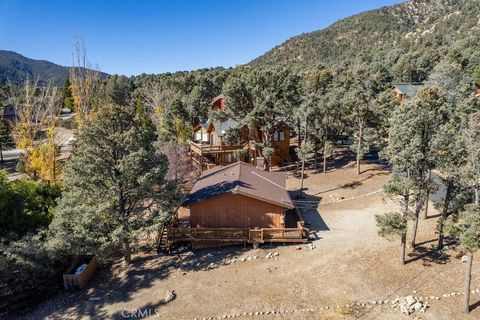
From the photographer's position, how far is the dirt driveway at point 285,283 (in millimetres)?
12508

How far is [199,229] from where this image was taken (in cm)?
1778

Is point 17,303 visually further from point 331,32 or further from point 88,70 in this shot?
point 331,32

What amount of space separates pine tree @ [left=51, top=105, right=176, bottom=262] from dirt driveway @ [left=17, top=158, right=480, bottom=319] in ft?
7.63

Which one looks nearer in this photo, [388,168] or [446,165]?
[446,165]

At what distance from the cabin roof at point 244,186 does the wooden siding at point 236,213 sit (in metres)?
0.44

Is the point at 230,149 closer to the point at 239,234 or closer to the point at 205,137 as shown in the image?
the point at 205,137

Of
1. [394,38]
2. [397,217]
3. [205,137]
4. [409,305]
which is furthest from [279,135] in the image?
[394,38]

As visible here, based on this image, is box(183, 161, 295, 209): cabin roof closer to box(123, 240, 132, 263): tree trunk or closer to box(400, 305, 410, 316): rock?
box(123, 240, 132, 263): tree trunk

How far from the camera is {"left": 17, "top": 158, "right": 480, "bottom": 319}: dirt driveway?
12.5 metres

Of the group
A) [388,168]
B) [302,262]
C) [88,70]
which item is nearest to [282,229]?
[302,262]

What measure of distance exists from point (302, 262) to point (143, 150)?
10.0 m

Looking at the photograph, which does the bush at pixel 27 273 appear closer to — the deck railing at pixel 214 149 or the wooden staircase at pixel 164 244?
the wooden staircase at pixel 164 244

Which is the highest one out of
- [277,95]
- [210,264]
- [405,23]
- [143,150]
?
[405,23]

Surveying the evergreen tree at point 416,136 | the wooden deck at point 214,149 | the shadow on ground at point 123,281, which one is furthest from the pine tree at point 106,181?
the wooden deck at point 214,149
